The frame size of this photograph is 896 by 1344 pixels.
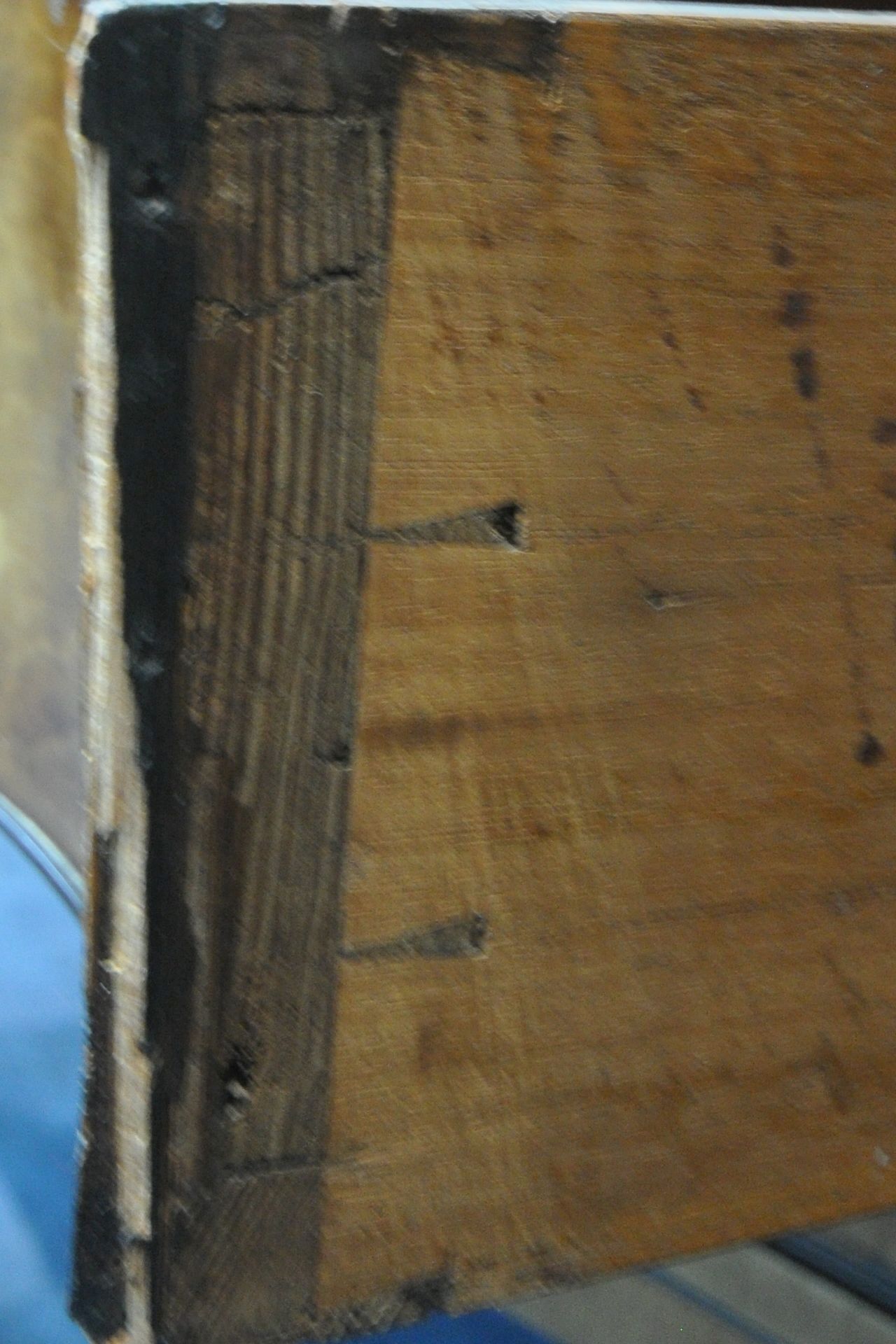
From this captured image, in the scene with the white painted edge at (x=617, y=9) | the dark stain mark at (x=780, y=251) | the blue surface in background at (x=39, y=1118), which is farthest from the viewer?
the blue surface in background at (x=39, y=1118)

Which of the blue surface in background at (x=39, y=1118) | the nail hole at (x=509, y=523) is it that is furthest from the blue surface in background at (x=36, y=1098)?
the nail hole at (x=509, y=523)

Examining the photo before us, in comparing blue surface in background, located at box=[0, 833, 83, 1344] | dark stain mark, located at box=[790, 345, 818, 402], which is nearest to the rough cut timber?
dark stain mark, located at box=[790, 345, 818, 402]

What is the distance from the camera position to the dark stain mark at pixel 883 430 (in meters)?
0.58

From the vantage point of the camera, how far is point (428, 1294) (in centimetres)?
57

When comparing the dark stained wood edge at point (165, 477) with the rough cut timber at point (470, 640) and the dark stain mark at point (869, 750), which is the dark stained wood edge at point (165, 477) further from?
the dark stain mark at point (869, 750)

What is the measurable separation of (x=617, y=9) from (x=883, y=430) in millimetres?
181

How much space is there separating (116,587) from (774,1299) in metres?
0.94

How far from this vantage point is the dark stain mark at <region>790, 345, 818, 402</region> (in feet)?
1.83

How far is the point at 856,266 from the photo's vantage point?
0.56 m

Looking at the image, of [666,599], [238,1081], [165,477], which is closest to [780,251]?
[666,599]

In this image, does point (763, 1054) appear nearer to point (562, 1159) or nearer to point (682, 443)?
point (562, 1159)

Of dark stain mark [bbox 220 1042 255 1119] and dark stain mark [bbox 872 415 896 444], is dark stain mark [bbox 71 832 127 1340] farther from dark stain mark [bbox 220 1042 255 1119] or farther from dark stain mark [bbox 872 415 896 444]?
dark stain mark [bbox 872 415 896 444]

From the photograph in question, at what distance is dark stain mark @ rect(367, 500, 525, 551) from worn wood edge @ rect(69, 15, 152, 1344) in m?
0.09

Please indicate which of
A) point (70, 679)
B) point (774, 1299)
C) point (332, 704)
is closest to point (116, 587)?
point (332, 704)
